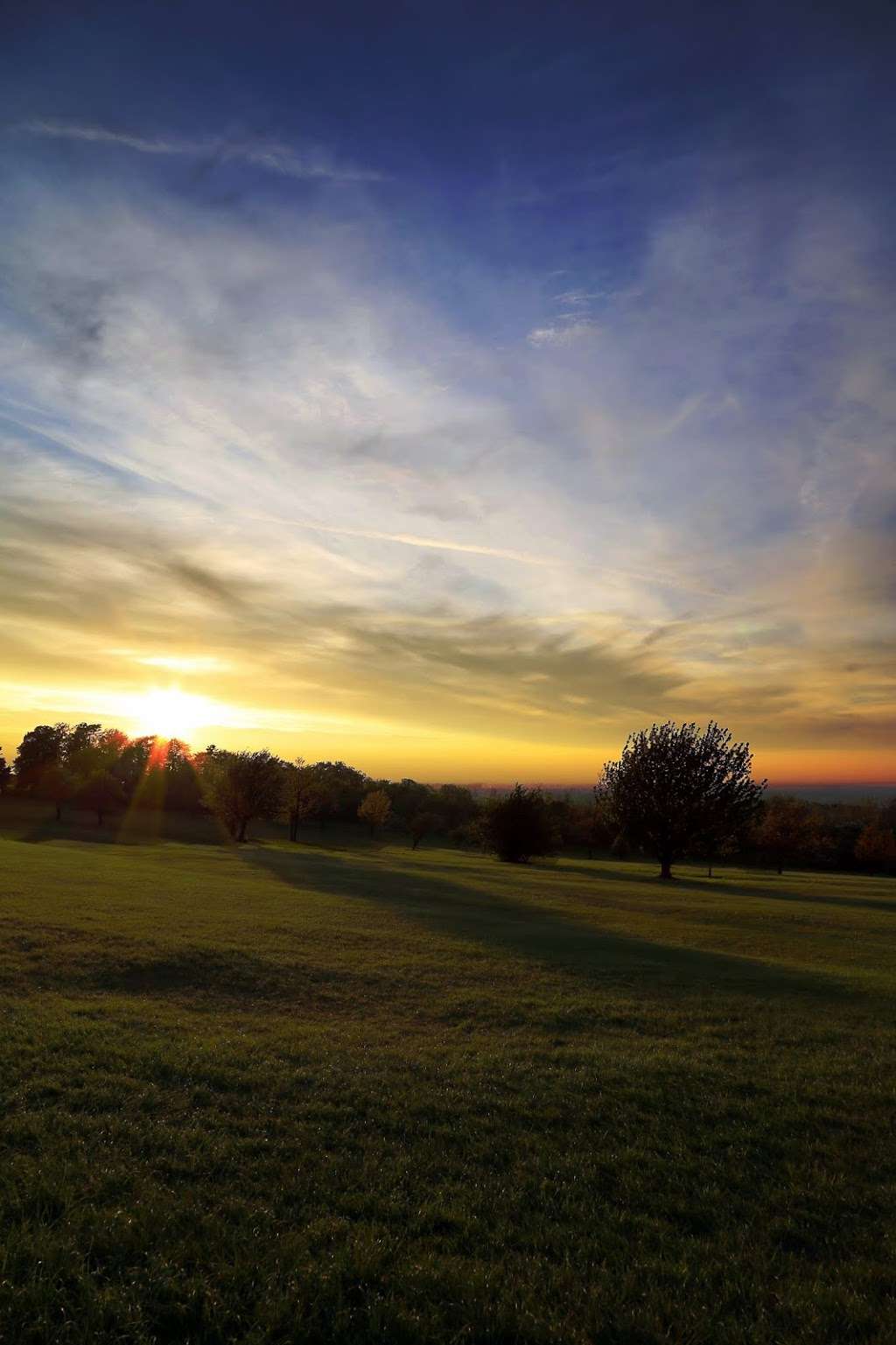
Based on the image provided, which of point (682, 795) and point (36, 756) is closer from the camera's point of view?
point (682, 795)

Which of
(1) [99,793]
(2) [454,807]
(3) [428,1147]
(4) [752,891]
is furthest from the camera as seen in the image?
(2) [454,807]

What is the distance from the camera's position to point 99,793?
98.4 m

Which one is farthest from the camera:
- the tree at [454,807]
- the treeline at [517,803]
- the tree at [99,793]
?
the tree at [454,807]

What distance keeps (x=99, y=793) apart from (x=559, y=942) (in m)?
94.3

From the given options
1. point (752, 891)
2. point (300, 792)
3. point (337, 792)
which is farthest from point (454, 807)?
point (752, 891)

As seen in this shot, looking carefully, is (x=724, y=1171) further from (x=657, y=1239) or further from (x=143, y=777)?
(x=143, y=777)

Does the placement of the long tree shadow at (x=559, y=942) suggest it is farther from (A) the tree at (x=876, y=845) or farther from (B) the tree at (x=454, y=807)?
(B) the tree at (x=454, y=807)

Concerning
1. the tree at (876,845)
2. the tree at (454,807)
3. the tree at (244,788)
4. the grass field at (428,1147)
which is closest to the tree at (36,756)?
the tree at (244,788)

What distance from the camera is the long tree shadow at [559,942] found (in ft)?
61.6

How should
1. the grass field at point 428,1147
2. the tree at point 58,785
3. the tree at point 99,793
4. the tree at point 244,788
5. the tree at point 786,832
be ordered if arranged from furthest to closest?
the tree at point 99,793 → the tree at point 58,785 → the tree at point 786,832 → the tree at point 244,788 → the grass field at point 428,1147

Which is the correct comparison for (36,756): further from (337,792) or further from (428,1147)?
(428,1147)

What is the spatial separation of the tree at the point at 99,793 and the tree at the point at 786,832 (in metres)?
94.8

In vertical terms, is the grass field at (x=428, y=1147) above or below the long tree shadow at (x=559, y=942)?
above

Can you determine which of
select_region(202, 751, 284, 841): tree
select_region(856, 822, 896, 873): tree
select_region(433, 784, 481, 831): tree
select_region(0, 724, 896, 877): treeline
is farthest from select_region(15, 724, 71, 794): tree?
select_region(856, 822, 896, 873): tree
